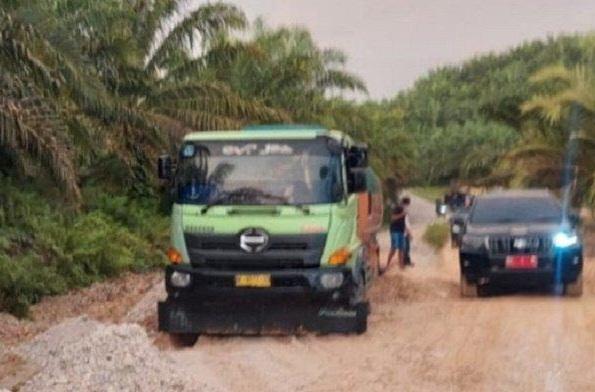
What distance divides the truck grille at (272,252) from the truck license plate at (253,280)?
13 centimetres

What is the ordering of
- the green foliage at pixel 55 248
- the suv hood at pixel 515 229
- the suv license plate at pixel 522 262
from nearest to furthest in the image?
the suv license plate at pixel 522 262 → the suv hood at pixel 515 229 → the green foliage at pixel 55 248

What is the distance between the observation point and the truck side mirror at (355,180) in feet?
45.6

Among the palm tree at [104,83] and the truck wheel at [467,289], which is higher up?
the palm tree at [104,83]

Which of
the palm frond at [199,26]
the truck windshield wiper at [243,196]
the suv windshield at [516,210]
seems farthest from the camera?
the palm frond at [199,26]

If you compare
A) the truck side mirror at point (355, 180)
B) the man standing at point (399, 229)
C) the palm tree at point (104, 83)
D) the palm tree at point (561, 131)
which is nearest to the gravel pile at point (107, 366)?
the truck side mirror at point (355, 180)

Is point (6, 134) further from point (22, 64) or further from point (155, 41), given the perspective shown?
point (155, 41)

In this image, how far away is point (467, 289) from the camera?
57.9 feet

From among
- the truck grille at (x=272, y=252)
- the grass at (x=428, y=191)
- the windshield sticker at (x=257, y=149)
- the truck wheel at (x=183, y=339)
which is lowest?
the grass at (x=428, y=191)

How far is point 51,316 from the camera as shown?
16.6m

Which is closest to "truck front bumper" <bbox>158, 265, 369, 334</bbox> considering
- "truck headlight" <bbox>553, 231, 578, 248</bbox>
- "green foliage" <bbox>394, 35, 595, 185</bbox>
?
"truck headlight" <bbox>553, 231, 578, 248</bbox>

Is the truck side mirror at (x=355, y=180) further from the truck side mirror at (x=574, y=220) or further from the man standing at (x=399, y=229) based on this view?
the man standing at (x=399, y=229)

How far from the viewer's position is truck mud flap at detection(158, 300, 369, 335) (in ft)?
43.5

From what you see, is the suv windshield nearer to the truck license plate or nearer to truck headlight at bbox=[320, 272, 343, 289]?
truck headlight at bbox=[320, 272, 343, 289]

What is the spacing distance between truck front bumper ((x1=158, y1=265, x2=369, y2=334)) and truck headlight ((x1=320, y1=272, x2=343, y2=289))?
4cm
